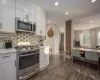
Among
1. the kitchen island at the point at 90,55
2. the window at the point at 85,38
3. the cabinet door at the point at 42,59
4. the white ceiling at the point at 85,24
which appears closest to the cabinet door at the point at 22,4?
the cabinet door at the point at 42,59

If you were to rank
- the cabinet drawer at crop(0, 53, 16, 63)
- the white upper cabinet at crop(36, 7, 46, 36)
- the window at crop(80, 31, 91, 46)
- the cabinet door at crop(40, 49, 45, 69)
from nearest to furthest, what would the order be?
the cabinet drawer at crop(0, 53, 16, 63) → the cabinet door at crop(40, 49, 45, 69) → the white upper cabinet at crop(36, 7, 46, 36) → the window at crop(80, 31, 91, 46)

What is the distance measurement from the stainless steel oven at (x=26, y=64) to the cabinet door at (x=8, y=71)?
13cm

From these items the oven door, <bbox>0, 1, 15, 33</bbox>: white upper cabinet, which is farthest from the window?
<bbox>0, 1, 15, 33</bbox>: white upper cabinet

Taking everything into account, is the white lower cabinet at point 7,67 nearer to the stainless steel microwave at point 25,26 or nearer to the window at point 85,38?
the stainless steel microwave at point 25,26

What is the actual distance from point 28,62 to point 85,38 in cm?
525

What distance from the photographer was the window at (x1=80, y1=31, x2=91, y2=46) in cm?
610

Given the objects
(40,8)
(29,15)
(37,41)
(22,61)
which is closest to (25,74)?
(22,61)

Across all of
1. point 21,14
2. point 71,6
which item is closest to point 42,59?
point 21,14

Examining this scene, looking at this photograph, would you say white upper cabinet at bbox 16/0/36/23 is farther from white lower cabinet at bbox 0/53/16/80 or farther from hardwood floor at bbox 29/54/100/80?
hardwood floor at bbox 29/54/100/80

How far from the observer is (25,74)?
2305mm

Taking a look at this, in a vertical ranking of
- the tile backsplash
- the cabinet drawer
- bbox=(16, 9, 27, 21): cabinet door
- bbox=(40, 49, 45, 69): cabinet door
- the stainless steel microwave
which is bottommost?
bbox=(40, 49, 45, 69): cabinet door

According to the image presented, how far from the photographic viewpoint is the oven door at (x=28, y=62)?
219 cm

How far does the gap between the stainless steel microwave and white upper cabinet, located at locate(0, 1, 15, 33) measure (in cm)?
15

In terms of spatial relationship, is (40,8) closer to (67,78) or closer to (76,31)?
(67,78)
